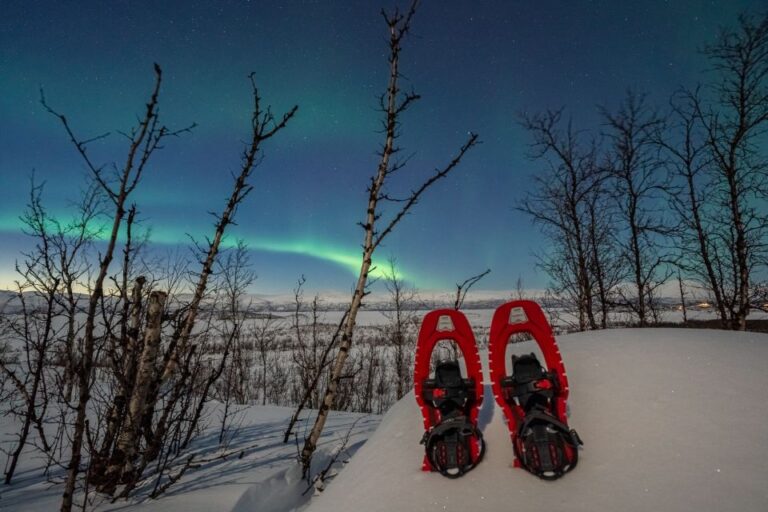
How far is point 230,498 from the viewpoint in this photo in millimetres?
3750

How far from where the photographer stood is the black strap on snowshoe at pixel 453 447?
2145mm

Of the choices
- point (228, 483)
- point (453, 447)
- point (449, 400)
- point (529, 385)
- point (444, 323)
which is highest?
point (444, 323)

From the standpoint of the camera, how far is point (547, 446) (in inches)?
78.2

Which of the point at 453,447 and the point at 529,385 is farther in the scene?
the point at 529,385

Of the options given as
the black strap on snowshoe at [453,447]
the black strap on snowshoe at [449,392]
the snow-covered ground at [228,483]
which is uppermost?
the black strap on snowshoe at [449,392]

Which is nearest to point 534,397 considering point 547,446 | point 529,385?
point 529,385

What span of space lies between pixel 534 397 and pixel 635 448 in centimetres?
60

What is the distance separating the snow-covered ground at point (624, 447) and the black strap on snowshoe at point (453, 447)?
7 centimetres

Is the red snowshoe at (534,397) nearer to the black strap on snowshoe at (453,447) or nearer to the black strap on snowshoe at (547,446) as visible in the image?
the black strap on snowshoe at (547,446)

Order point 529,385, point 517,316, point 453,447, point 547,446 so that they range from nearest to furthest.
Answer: point 547,446 → point 453,447 → point 529,385 → point 517,316

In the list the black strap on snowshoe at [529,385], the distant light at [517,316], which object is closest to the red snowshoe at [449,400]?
the black strap on snowshoe at [529,385]

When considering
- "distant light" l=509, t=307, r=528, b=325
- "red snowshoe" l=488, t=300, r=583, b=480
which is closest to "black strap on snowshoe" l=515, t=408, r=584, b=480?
"red snowshoe" l=488, t=300, r=583, b=480

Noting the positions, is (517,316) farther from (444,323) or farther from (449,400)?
(449,400)

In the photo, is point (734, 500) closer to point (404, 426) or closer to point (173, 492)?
point (404, 426)
